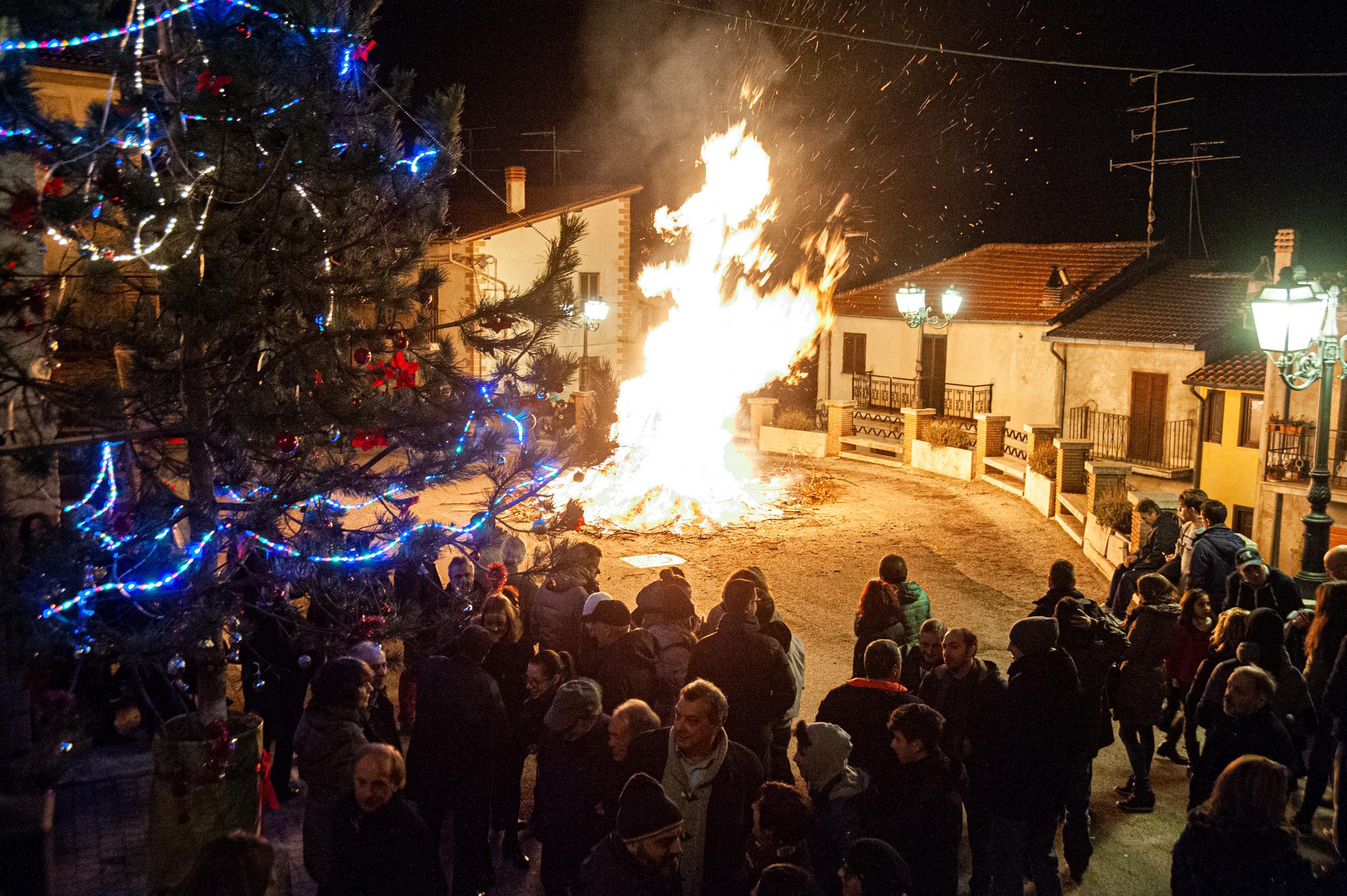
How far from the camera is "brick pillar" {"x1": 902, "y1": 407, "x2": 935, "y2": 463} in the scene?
78.0 feet

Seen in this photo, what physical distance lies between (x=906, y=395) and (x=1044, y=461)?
1139 centimetres

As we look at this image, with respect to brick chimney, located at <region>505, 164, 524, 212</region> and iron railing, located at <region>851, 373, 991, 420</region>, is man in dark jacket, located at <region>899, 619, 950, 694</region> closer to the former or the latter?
iron railing, located at <region>851, 373, 991, 420</region>

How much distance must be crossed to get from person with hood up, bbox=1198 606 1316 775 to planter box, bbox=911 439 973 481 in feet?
50.7

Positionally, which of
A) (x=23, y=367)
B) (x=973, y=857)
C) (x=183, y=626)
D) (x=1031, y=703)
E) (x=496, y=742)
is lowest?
(x=973, y=857)

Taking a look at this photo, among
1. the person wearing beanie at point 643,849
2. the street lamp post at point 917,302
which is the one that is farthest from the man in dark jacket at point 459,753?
the street lamp post at point 917,302

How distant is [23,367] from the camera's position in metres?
4.50

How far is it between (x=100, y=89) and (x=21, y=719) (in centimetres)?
802

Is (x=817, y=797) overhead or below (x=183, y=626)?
below

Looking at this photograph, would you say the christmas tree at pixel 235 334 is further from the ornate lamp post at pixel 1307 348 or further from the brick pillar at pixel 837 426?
the brick pillar at pixel 837 426

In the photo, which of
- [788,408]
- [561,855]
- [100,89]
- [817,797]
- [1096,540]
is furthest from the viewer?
[788,408]

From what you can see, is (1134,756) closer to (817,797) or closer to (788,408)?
(817,797)

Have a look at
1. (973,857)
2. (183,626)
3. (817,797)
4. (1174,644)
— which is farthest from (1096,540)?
(183,626)

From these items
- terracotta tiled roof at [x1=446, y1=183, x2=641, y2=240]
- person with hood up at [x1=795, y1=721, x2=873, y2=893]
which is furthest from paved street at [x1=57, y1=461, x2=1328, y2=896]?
terracotta tiled roof at [x1=446, y1=183, x2=641, y2=240]

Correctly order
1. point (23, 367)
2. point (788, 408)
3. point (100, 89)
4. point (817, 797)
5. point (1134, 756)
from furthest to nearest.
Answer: point (788, 408), point (100, 89), point (1134, 756), point (817, 797), point (23, 367)
